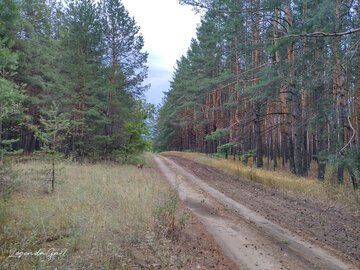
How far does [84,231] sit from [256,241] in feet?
11.5

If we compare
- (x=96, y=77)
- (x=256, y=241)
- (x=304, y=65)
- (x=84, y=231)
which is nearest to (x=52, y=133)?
(x=84, y=231)

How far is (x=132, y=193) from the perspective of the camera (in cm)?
684

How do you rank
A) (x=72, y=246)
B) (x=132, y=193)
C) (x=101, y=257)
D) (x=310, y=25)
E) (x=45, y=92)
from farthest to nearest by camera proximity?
(x=45, y=92), (x=310, y=25), (x=132, y=193), (x=72, y=246), (x=101, y=257)

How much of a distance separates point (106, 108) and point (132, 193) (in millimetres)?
10607

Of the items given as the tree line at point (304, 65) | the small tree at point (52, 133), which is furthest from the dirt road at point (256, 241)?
the small tree at point (52, 133)

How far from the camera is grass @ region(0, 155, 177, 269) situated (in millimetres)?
3256

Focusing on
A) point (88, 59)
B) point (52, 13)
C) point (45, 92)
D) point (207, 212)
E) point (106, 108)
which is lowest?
point (207, 212)

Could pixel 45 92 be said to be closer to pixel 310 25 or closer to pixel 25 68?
pixel 25 68

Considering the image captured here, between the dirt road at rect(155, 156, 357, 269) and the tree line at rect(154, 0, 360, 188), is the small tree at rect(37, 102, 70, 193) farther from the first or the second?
the tree line at rect(154, 0, 360, 188)

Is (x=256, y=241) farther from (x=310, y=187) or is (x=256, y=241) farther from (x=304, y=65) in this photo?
(x=304, y=65)

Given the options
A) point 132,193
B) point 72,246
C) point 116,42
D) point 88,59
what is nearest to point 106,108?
point 88,59

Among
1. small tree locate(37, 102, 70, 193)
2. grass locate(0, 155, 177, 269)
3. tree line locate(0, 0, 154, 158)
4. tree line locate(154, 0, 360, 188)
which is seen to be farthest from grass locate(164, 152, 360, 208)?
small tree locate(37, 102, 70, 193)

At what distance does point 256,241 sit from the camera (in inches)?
175

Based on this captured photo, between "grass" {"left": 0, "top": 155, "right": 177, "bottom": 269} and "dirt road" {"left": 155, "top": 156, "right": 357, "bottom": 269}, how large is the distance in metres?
1.34
